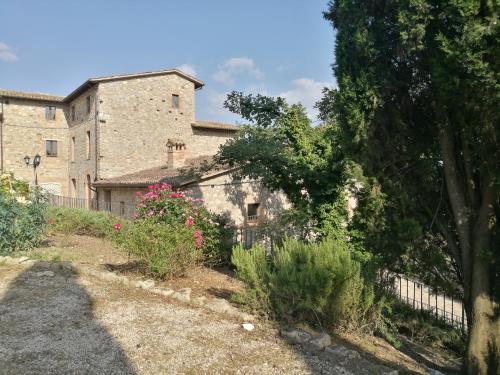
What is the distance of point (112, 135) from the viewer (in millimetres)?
22047

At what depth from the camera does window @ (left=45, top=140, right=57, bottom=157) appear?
2625 cm

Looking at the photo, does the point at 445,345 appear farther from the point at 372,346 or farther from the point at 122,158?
the point at 122,158

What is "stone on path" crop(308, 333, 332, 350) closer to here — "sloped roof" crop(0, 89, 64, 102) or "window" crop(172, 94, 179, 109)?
"window" crop(172, 94, 179, 109)

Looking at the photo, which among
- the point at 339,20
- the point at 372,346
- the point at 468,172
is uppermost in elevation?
the point at 339,20

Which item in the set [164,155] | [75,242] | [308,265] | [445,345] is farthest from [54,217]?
[445,345]

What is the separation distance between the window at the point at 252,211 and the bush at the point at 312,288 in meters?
11.9

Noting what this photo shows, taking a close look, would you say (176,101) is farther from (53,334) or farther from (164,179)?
(53,334)

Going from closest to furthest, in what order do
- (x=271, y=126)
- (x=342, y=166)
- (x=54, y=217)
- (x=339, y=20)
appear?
(x=339, y=20) → (x=342, y=166) → (x=271, y=126) → (x=54, y=217)

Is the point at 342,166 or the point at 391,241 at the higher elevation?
the point at 342,166

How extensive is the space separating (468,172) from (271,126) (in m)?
5.57

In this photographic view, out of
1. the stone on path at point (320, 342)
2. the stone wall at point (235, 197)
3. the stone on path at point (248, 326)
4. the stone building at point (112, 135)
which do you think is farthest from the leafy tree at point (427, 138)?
the stone building at point (112, 135)

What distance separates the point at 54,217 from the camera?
1452 centimetres

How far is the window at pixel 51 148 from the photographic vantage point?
86.1ft

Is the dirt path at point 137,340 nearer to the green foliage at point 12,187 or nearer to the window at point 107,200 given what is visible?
the green foliage at point 12,187
